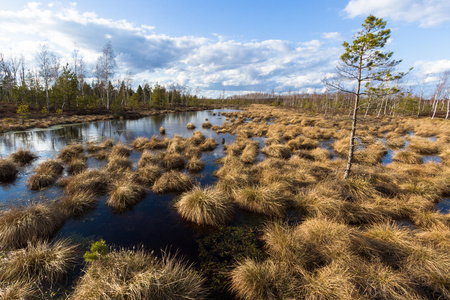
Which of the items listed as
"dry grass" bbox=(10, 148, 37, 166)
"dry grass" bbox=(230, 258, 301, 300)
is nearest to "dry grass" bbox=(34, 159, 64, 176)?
"dry grass" bbox=(10, 148, 37, 166)

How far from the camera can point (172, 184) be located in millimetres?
9148

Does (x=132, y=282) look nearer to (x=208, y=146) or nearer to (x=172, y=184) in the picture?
(x=172, y=184)

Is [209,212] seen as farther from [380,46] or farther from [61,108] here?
[61,108]

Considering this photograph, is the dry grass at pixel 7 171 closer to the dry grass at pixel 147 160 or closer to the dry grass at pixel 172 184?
the dry grass at pixel 147 160

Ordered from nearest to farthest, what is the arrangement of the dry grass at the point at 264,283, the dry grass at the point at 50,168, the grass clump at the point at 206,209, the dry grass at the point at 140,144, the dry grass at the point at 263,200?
the dry grass at the point at 264,283 < the grass clump at the point at 206,209 < the dry grass at the point at 263,200 < the dry grass at the point at 50,168 < the dry grass at the point at 140,144

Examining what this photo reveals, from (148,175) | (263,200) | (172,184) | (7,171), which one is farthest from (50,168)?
(263,200)

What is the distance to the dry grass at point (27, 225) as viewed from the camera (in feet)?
16.4

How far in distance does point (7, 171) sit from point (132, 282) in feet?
40.3

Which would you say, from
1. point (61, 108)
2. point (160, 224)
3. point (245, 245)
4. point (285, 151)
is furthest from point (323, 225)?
point (61, 108)

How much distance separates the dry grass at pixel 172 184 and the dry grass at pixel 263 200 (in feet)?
9.34

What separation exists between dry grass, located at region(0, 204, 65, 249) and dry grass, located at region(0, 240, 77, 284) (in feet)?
2.81

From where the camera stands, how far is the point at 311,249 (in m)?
4.79

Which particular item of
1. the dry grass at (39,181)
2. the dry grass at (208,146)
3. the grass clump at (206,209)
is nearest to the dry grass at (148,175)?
the grass clump at (206,209)

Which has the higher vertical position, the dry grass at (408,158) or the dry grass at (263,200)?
the dry grass at (408,158)
